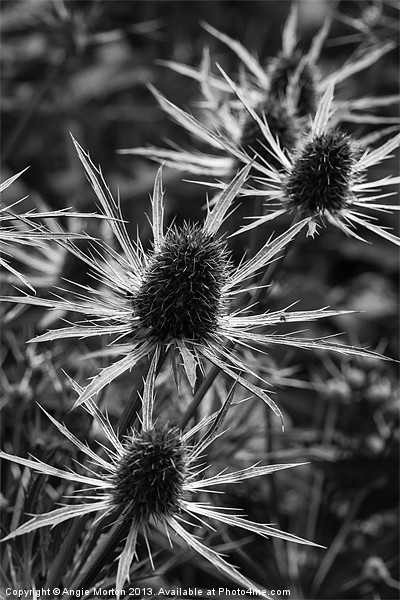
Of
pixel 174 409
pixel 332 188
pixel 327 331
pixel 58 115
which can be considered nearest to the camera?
pixel 332 188

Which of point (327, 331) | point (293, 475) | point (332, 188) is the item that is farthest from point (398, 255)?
point (332, 188)

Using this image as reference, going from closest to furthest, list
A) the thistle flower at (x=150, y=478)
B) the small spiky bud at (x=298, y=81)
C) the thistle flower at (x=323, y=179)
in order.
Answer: the thistle flower at (x=150, y=478), the thistle flower at (x=323, y=179), the small spiky bud at (x=298, y=81)

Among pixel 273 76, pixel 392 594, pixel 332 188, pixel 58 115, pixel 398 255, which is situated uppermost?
pixel 58 115

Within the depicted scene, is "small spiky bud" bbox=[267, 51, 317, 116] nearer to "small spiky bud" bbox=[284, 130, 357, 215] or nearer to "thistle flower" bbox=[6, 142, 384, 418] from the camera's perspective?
"small spiky bud" bbox=[284, 130, 357, 215]

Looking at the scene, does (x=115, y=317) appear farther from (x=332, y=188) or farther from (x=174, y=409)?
Answer: (x=174, y=409)

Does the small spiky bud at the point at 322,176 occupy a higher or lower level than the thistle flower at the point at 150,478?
higher

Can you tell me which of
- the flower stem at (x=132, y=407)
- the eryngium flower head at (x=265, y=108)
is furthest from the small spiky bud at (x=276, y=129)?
the flower stem at (x=132, y=407)

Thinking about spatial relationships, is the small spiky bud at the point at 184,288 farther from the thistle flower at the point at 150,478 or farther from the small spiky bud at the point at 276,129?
the small spiky bud at the point at 276,129
